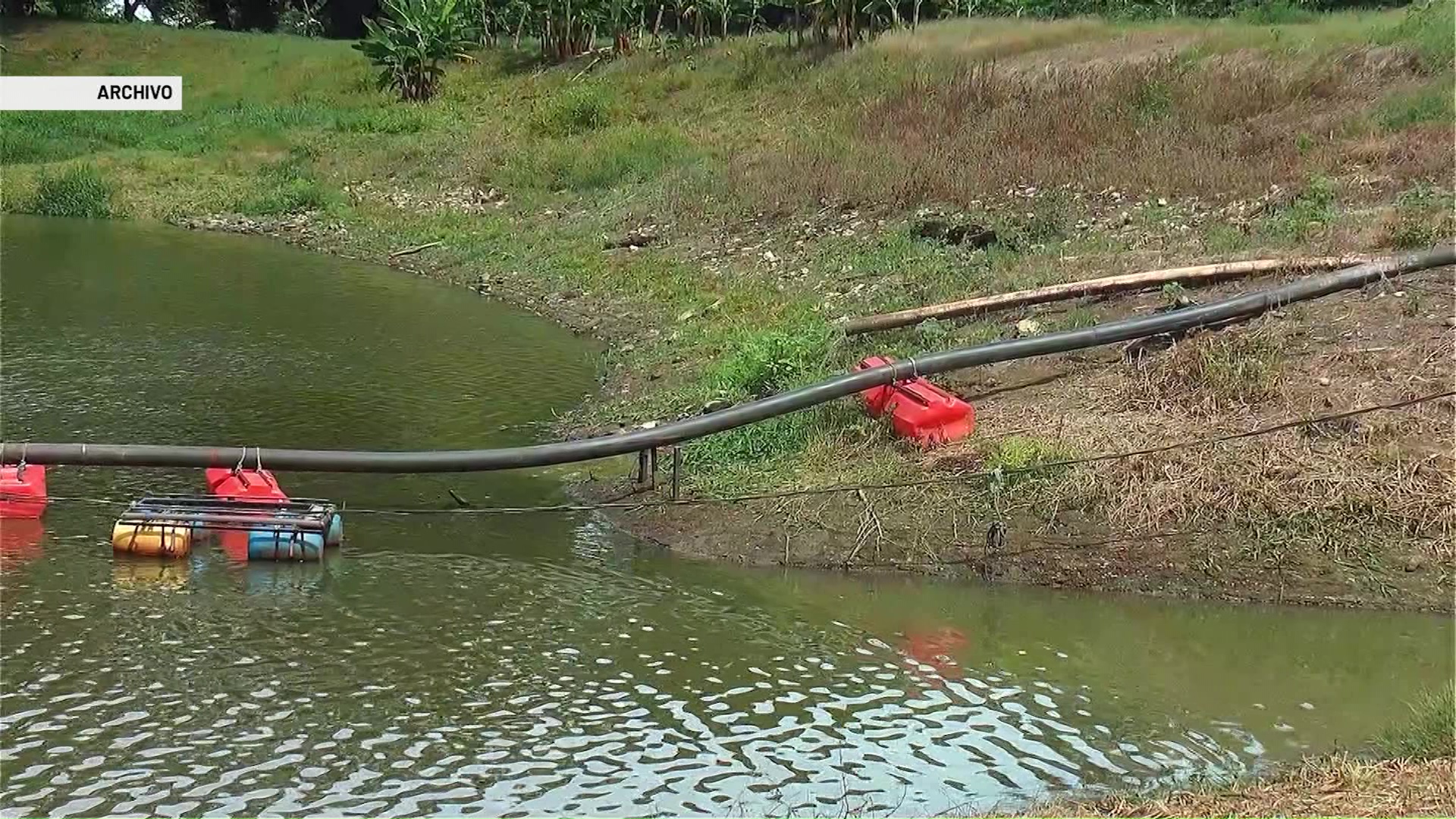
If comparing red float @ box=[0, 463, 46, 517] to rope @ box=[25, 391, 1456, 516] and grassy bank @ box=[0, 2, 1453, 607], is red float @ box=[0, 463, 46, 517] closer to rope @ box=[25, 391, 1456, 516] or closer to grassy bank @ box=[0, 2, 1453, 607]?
rope @ box=[25, 391, 1456, 516]

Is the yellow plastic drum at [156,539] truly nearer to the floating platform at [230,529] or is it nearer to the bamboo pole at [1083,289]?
the floating platform at [230,529]

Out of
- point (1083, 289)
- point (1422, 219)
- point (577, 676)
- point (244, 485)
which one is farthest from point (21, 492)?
point (1422, 219)

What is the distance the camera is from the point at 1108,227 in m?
14.7

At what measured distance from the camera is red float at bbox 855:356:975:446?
9695mm

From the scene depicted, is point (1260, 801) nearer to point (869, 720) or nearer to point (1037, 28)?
point (869, 720)

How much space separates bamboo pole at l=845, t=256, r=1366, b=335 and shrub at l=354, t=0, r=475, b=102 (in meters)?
25.2

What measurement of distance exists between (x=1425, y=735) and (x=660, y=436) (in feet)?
17.2

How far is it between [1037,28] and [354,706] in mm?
24107

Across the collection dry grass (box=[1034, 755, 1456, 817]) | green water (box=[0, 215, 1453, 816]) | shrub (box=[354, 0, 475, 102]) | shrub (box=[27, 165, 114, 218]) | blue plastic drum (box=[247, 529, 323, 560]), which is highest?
shrub (box=[354, 0, 475, 102])

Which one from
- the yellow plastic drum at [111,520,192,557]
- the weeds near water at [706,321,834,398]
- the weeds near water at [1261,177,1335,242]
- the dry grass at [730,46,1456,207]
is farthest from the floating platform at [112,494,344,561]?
the dry grass at [730,46,1456,207]

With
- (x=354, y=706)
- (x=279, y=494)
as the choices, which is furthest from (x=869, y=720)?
(x=279, y=494)

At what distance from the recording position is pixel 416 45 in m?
33.7

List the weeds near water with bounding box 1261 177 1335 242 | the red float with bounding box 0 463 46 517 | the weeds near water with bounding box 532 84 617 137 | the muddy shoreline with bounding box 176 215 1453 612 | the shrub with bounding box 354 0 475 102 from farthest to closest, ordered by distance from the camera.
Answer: the shrub with bounding box 354 0 475 102 < the weeds near water with bounding box 532 84 617 137 < the weeds near water with bounding box 1261 177 1335 242 < the red float with bounding box 0 463 46 517 < the muddy shoreline with bounding box 176 215 1453 612

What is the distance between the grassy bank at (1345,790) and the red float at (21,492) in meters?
7.33
